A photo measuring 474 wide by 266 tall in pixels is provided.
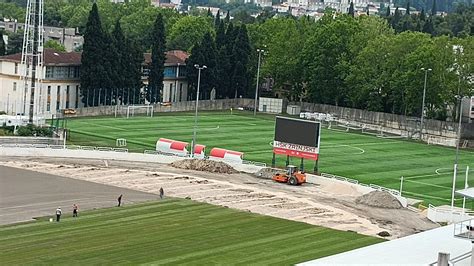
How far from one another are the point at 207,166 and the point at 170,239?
2486cm

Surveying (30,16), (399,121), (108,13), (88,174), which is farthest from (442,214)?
(108,13)

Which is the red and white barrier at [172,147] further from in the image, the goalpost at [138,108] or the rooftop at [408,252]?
the rooftop at [408,252]

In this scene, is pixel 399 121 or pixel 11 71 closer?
pixel 11 71

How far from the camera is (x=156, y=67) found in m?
129

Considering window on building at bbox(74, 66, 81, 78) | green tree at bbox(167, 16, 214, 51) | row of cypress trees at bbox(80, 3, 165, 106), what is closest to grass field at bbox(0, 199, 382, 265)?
row of cypress trees at bbox(80, 3, 165, 106)

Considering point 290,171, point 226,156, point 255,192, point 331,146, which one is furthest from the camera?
point 331,146

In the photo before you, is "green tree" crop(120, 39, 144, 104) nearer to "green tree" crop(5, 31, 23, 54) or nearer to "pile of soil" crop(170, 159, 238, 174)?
"green tree" crop(5, 31, 23, 54)

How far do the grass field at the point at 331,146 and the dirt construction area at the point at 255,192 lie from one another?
6651 millimetres

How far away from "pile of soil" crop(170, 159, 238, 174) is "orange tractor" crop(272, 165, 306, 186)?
400cm

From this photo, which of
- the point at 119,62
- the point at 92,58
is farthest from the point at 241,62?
the point at 92,58

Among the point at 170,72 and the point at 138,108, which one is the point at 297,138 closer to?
the point at 138,108

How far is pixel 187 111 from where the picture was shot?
12675cm

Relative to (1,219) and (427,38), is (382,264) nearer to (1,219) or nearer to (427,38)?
(1,219)

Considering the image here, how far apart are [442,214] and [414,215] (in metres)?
2.17
